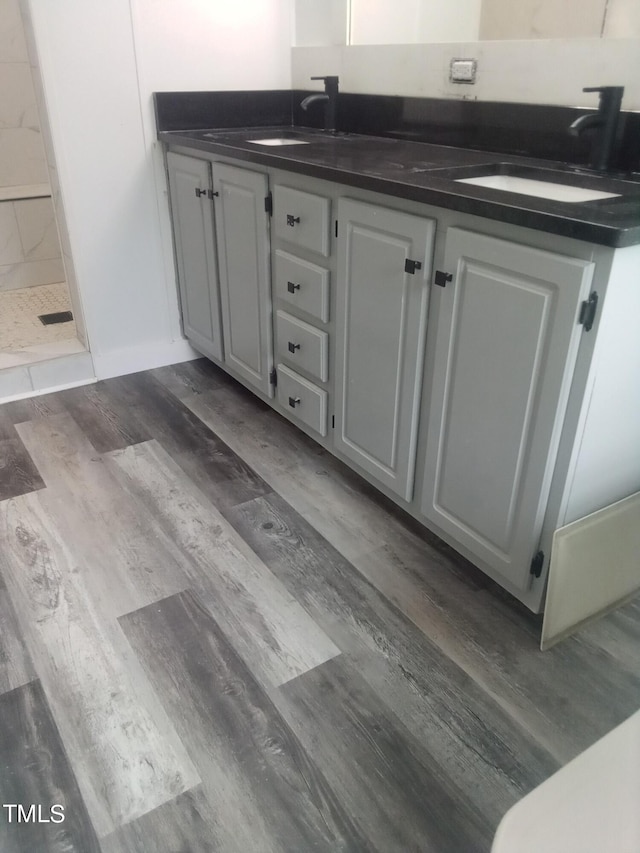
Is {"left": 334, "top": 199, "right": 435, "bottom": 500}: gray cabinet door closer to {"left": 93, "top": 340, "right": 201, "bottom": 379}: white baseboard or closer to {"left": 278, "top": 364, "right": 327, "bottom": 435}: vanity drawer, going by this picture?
{"left": 278, "top": 364, "right": 327, "bottom": 435}: vanity drawer

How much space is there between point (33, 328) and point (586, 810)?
3.01 metres

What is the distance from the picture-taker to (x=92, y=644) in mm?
1513

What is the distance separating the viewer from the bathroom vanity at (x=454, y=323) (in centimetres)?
123

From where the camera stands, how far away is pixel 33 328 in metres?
3.09

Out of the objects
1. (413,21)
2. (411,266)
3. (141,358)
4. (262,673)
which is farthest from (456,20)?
(262,673)

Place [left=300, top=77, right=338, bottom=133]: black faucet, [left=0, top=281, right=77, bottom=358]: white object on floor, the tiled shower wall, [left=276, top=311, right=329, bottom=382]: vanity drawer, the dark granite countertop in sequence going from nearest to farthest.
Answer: the dark granite countertop < [left=276, top=311, right=329, bottom=382]: vanity drawer < [left=300, top=77, right=338, bottom=133]: black faucet < [left=0, top=281, right=77, bottom=358]: white object on floor < the tiled shower wall

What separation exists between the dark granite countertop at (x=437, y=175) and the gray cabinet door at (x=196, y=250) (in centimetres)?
10

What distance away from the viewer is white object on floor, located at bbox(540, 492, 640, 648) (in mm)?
1406

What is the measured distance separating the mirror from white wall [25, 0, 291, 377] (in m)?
0.15

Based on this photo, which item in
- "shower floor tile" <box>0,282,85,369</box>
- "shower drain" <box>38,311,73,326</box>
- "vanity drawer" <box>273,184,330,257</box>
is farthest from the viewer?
"shower drain" <box>38,311,73,326</box>

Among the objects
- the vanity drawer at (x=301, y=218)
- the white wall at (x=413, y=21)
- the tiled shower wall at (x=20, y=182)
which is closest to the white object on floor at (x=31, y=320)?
the tiled shower wall at (x=20, y=182)

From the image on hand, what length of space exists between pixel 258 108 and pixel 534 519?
7.04ft

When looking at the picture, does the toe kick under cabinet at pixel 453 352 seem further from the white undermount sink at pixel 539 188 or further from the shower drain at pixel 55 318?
the shower drain at pixel 55 318

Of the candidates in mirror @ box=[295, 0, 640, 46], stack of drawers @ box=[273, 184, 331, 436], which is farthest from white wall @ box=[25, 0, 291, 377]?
stack of drawers @ box=[273, 184, 331, 436]
